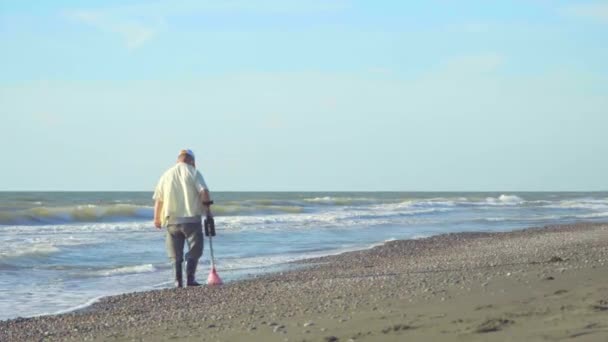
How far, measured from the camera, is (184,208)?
10781mm

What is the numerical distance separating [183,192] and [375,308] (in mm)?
4192

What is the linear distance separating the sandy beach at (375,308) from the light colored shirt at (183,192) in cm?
103

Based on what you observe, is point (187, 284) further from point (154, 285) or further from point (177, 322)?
point (177, 322)

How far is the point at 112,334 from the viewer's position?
23.0 ft

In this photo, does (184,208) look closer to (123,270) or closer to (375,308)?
(123,270)

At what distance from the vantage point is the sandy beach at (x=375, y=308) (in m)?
5.80

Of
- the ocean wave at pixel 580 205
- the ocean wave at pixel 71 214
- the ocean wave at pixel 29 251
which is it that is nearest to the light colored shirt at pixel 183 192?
the ocean wave at pixel 29 251

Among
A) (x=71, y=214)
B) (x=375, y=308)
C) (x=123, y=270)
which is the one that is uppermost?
(x=71, y=214)

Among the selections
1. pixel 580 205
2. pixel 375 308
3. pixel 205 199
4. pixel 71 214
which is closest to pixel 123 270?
pixel 205 199

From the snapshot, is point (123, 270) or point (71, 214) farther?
point (71, 214)

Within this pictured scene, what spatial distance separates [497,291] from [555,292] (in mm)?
565

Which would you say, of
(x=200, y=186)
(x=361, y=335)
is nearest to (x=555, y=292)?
(x=361, y=335)

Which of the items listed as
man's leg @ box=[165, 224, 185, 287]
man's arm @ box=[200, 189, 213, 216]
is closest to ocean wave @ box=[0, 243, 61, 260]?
man's leg @ box=[165, 224, 185, 287]

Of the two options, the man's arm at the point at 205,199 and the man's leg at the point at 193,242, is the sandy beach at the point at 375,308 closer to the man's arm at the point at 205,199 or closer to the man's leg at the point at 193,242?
the man's leg at the point at 193,242
